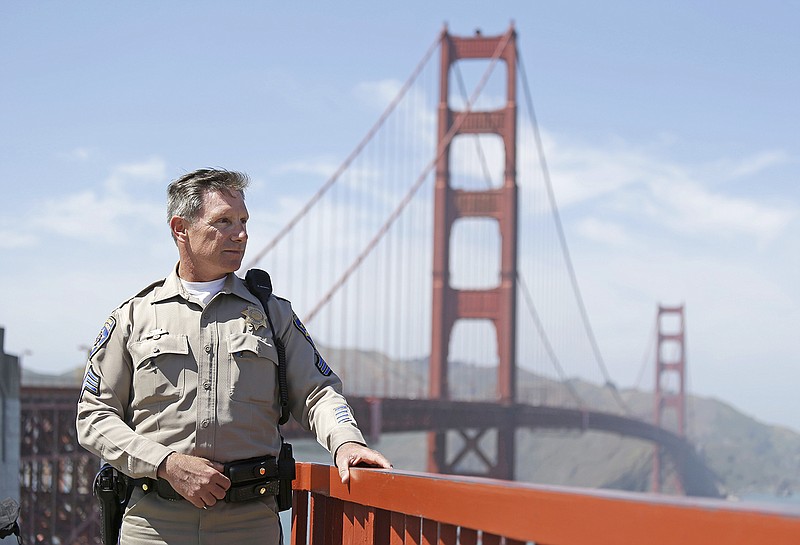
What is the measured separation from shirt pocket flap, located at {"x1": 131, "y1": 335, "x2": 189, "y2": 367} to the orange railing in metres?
0.47

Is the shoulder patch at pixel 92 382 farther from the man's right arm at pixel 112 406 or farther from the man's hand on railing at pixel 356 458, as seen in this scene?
the man's hand on railing at pixel 356 458

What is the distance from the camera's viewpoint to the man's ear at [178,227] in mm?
2777

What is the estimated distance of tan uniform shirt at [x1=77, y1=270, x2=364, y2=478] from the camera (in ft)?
8.67

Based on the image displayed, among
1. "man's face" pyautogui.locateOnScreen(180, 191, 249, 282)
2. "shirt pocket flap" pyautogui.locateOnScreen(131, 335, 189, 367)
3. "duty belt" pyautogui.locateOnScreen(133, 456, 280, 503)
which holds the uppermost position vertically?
"man's face" pyautogui.locateOnScreen(180, 191, 249, 282)

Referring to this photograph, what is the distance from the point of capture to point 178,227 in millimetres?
2793

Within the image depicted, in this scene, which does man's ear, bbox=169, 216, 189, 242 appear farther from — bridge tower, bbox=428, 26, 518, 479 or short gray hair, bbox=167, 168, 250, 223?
bridge tower, bbox=428, 26, 518, 479

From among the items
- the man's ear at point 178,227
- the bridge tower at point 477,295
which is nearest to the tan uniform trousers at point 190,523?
the man's ear at point 178,227

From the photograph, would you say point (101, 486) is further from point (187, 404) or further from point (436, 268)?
point (436, 268)

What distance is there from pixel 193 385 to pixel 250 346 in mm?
150

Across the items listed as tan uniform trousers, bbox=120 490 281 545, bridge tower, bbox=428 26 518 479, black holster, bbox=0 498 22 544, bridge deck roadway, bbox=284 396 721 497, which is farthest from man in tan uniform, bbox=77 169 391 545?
bridge tower, bbox=428 26 518 479

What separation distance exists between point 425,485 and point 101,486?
0.86 metres

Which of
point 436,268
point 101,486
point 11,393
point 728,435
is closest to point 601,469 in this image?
point 728,435

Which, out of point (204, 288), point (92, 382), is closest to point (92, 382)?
point (92, 382)

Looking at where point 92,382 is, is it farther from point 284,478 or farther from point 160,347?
point 284,478
